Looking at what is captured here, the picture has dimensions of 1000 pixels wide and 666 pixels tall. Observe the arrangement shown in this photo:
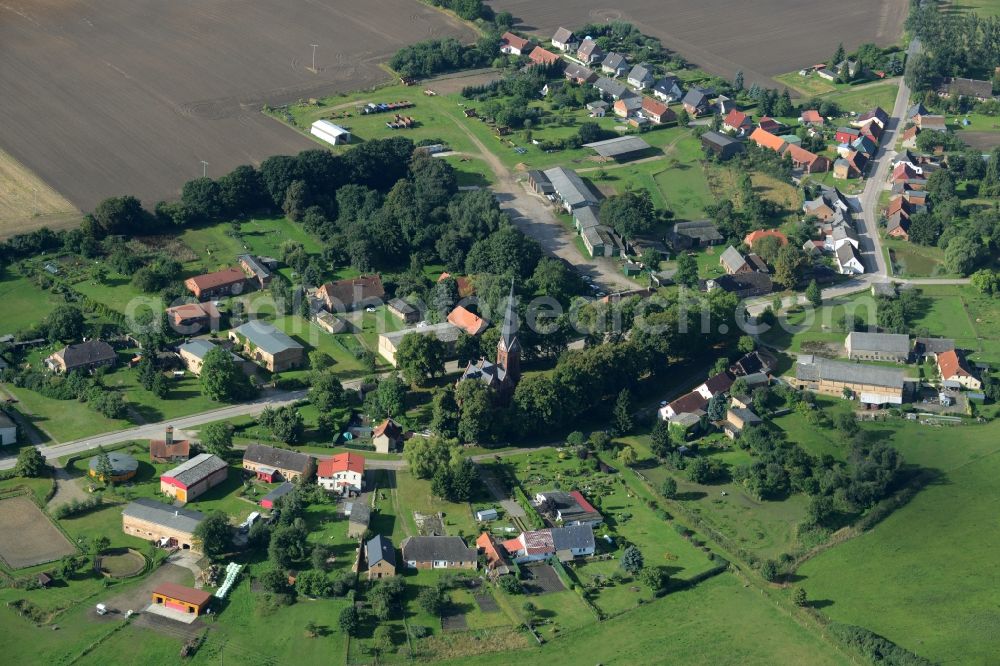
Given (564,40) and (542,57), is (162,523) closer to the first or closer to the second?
(542,57)

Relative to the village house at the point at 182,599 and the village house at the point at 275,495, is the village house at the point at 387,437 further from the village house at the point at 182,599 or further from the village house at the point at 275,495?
the village house at the point at 182,599

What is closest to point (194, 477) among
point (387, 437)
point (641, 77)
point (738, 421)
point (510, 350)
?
point (387, 437)

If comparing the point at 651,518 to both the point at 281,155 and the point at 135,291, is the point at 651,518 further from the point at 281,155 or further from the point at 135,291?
the point at 281,155

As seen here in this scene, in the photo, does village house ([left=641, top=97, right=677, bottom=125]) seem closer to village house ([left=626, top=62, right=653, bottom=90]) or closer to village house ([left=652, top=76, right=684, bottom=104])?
village house ([left=652, top=76, right=684, bottom=104])

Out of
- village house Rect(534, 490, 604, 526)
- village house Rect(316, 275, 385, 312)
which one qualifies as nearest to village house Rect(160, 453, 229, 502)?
village house Rect(534, 490, 604, 526)

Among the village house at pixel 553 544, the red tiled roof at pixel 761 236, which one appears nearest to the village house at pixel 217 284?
the village house at pixel 553 544
